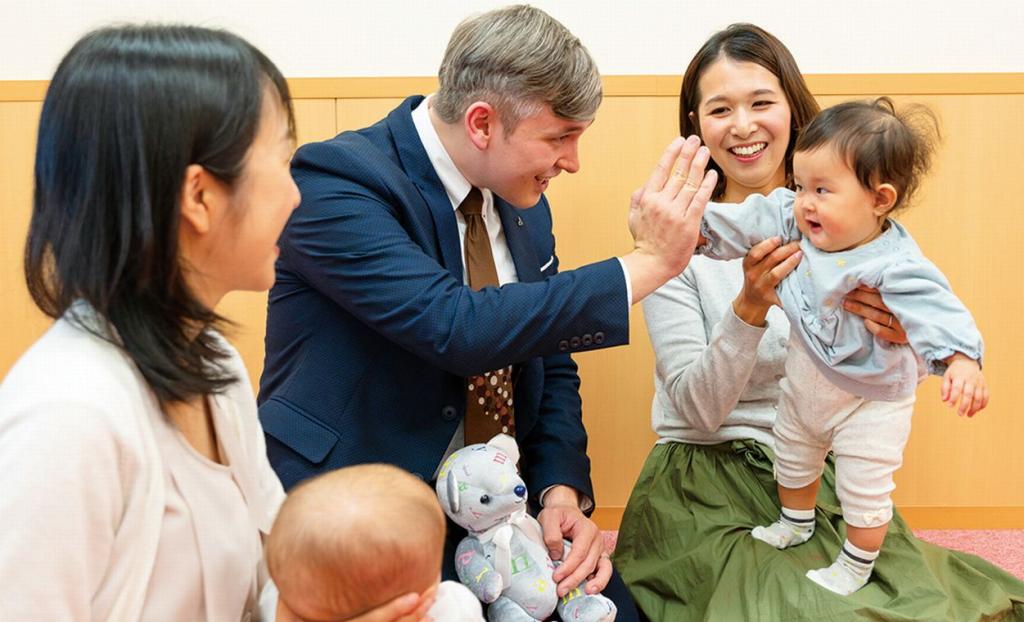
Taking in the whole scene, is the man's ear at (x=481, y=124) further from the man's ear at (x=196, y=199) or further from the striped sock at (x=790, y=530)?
the striped sock at (x=790, y=530)

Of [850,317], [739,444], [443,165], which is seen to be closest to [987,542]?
[739,444]

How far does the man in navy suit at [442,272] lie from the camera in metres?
1.43

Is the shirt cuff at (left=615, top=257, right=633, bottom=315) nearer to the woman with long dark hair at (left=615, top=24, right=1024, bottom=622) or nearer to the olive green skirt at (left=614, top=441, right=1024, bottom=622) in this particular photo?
the woman with long dark hair at (left=615, top=24, right=1024, bottom=622)

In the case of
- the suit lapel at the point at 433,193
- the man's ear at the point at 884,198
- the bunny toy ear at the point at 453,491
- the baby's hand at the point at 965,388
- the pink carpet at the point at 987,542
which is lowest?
the pink carpet at the point at 987,542

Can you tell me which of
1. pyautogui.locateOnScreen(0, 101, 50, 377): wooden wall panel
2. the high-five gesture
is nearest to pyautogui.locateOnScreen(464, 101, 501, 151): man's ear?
the high-five gesture

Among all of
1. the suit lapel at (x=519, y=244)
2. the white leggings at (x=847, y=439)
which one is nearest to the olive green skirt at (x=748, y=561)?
the white leggings at (x=847, y=439)

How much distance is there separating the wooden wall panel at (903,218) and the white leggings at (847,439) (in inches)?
30.6

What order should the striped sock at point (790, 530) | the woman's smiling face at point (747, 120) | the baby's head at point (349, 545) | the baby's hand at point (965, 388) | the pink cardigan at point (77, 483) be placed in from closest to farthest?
1. the pink cardigan at point (77, 483)
2. the baby's head at point (349, 545)
3. the baby's hand at point (965, 388)
4. the striped sock at point (790, 530)
5. the woman's smiling face at point (747, 120)

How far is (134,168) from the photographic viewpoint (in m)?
0.92

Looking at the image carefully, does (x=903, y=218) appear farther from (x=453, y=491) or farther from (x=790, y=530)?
(x=453, y=491)

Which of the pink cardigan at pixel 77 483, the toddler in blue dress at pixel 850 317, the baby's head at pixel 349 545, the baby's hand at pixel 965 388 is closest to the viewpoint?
the pink cardigan at pixel 77 483

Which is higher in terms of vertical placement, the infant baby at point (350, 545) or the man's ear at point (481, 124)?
the man's ear at point (481, 124)

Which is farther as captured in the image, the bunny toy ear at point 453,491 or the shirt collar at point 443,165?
the shirt collar at point 443,165

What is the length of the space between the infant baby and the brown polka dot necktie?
560mm
